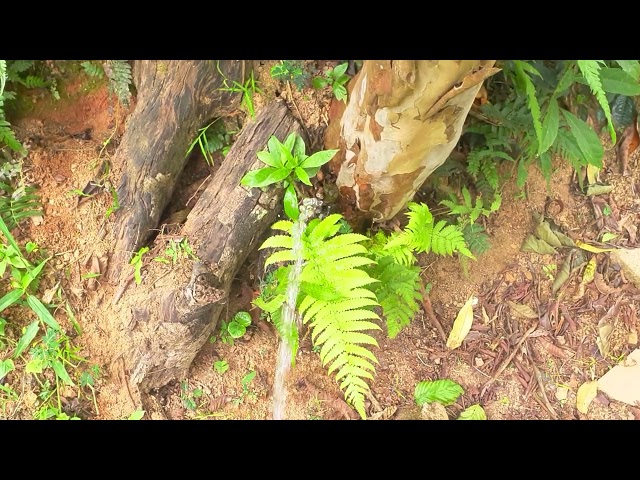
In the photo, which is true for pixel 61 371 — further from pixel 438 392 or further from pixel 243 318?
pixel 438 392

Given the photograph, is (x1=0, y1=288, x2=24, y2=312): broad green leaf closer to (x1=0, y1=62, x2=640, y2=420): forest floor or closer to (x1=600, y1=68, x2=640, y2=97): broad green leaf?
(x1=0, y1=62, x2=640, y2=420): forest floor

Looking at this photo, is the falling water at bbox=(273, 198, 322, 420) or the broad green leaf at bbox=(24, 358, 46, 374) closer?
the falling water at bbox=(273, 198, 322, 420)

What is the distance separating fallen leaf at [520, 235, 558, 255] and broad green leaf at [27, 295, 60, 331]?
8.27 ft

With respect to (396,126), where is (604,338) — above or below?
below

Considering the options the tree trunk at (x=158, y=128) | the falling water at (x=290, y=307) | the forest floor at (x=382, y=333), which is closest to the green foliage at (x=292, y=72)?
the forest floor at (x=382, y=333)

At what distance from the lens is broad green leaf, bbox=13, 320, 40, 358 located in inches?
93.1

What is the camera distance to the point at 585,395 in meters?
2.69

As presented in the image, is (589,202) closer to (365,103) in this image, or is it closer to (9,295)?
(365,103)

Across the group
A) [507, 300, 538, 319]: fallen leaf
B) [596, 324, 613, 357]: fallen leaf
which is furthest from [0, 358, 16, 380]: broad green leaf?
[596, 324, 613, 357]: fallen leaf

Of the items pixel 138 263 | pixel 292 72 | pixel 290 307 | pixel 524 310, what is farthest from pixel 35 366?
pixel 524 310

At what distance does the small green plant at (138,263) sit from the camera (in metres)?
2.44

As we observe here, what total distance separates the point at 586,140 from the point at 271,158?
1424mm

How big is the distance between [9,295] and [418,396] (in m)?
2.11

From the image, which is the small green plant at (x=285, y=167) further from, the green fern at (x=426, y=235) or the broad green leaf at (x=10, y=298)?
the broad green leaf at (x=10, y=298)
